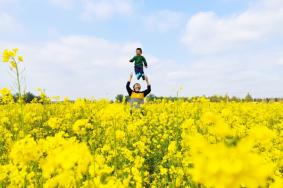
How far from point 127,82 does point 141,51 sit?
115 centimetres

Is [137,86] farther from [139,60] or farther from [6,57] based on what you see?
[6,57]

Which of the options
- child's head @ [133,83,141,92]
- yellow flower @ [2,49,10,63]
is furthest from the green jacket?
yellow flower @ [2,49,10,63]

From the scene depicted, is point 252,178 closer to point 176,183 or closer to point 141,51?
point 176,183

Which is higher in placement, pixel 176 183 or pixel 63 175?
pixel 63 175

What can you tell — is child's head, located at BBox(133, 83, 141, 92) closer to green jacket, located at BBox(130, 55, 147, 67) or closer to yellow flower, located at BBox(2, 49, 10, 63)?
green jacket, located at BBox(130, 55, 147, 67)

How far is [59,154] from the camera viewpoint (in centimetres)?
196

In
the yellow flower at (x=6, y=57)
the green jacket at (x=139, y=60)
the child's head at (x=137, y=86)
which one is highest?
the green jacket at (x=139, y=60)

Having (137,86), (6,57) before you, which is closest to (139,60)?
(137,86)

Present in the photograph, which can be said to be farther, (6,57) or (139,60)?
(139,60)

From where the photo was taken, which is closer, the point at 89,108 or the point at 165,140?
the point at 165,140

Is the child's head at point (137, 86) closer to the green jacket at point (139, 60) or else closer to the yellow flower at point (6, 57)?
the green jacket at point (139, 60)

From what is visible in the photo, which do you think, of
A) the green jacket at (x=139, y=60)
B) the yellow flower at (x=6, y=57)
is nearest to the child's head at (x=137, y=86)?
the green jacket at (x=139, y=60)

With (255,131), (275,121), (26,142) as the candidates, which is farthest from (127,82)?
(255,131)

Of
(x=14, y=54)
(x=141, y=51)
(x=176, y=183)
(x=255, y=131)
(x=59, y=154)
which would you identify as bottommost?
(x=176, y=183)
